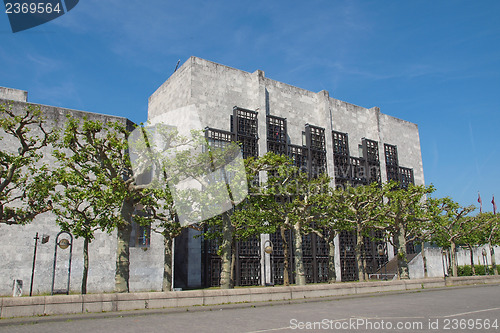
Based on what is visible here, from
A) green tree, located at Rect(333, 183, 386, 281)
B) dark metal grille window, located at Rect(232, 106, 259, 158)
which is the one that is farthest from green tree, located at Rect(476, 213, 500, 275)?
dark metal grille window, located at Rect(232, 106, 259, 158)

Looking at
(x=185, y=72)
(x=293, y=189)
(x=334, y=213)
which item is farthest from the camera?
(x=185, y=72)

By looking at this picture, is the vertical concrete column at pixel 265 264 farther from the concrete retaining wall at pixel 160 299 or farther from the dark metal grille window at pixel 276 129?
the concrete retaining wall at pixel 160 299

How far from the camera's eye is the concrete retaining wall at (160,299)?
1281cm

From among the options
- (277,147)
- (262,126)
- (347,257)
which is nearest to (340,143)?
(277,147)

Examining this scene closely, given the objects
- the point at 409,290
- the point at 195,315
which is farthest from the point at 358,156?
the point at 195,315

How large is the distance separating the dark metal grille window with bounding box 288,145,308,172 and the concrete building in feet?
0.36

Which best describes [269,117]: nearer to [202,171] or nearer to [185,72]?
[185,72]

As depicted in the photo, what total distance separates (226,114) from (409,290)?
887 inches

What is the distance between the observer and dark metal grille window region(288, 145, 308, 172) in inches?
1623

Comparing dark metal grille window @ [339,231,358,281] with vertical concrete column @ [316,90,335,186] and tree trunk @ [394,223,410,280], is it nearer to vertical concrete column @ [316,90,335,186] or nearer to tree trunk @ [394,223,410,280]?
vertical concrete column @ [316,90,335,186]

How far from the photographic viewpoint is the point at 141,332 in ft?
32.5

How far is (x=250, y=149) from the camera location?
1500 inches

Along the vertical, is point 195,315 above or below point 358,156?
below


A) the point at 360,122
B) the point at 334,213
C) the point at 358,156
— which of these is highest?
the point at 360,122
